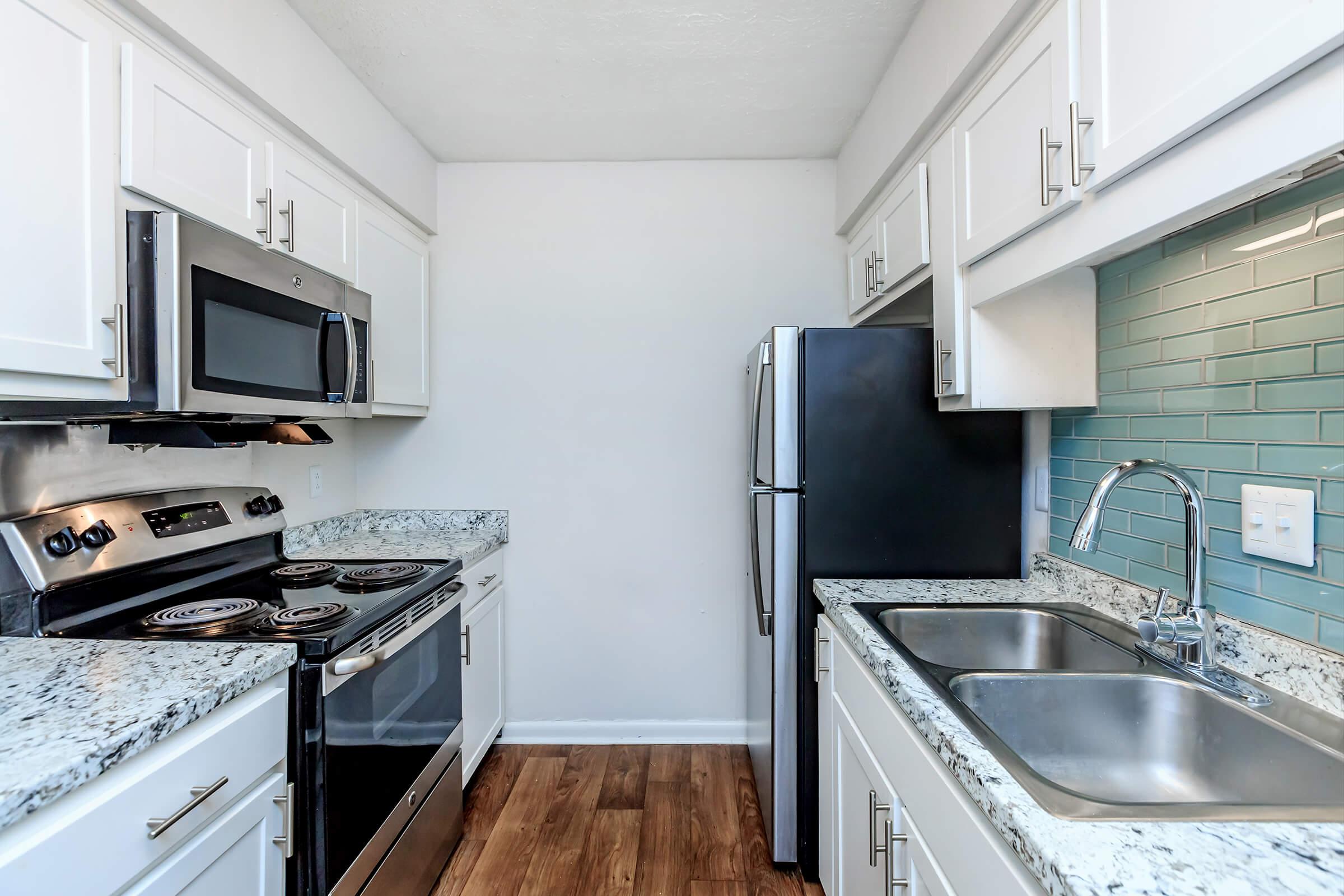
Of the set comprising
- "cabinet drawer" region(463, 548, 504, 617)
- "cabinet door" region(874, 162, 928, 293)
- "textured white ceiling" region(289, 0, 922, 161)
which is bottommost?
"cabinet drawer" region(463, 548, 504, 617)

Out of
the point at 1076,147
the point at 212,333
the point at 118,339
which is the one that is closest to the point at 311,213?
the point at 212,333

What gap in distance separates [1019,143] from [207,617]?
193 centimetres

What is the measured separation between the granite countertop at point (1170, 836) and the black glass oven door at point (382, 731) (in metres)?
1.12

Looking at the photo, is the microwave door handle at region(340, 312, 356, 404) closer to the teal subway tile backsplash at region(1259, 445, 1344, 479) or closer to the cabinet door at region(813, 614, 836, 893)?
the cabinet door at region(813, 614, 836, 893)

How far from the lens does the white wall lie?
2.64m

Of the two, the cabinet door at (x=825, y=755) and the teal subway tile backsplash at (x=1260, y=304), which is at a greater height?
the teal subway tile backsplash at (x=1260, y=304)

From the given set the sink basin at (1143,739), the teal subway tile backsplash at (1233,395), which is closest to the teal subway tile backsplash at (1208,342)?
the teal subway tile backsplash at (1233,395)

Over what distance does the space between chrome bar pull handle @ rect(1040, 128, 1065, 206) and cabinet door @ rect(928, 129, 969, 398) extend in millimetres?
420

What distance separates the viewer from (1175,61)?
32.9 inches

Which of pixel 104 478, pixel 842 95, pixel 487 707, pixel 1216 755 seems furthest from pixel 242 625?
pixel 842 95

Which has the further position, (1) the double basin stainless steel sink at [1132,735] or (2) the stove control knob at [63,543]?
(2) the stove control knob at [63,543]

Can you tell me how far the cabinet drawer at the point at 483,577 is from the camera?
7.28ft

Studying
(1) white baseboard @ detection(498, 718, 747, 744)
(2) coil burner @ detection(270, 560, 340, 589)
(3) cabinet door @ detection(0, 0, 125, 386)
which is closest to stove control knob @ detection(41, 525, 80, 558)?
(3) cabinet door @ detection(0, 0, 125, 386)

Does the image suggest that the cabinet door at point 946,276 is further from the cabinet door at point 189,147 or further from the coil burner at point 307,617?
the cabinet door at point 189,147
